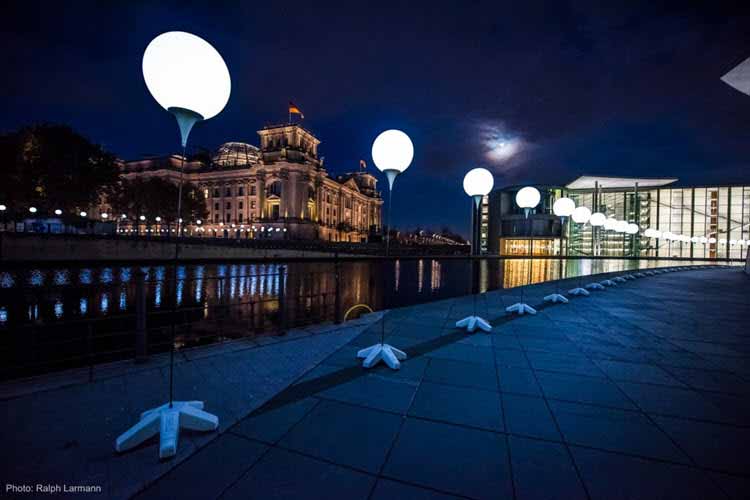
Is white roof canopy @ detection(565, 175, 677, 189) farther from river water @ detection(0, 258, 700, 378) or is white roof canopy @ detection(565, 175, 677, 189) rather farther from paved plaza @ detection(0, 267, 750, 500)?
paved plaza @ detection(0, 267, 750, 500)

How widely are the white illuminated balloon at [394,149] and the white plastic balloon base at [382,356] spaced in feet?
9.02

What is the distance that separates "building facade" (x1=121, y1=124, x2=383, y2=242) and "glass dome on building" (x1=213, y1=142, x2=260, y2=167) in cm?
32

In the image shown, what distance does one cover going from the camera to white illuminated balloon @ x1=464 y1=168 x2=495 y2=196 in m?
6.58

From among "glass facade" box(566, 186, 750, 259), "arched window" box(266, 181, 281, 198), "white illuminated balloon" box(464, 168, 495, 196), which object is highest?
"arched window" box(266, 181, 281, 198)

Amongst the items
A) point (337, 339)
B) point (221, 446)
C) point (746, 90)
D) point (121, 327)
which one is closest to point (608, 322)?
point (337, 339)

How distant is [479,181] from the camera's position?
661 cm

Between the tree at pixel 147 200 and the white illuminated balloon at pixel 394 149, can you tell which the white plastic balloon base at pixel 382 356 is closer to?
the white illuminated balloon at pixel 394 149

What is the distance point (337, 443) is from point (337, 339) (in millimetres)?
2847

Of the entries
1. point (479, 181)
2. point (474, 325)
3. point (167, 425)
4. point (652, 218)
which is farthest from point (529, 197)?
point (652, 218)

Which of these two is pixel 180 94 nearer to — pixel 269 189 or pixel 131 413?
pixel 131 413

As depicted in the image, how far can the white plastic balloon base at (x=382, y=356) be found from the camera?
13.5 feet

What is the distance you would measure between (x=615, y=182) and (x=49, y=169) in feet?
268

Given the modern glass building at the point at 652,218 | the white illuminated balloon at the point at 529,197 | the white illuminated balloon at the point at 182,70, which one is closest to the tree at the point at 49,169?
the white illuminated balloon at the point at 182,70

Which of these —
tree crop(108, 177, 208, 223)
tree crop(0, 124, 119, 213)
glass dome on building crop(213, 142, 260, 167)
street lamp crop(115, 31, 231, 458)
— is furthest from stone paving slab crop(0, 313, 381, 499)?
glass dome on building crop(213, 142, 260, 167)
